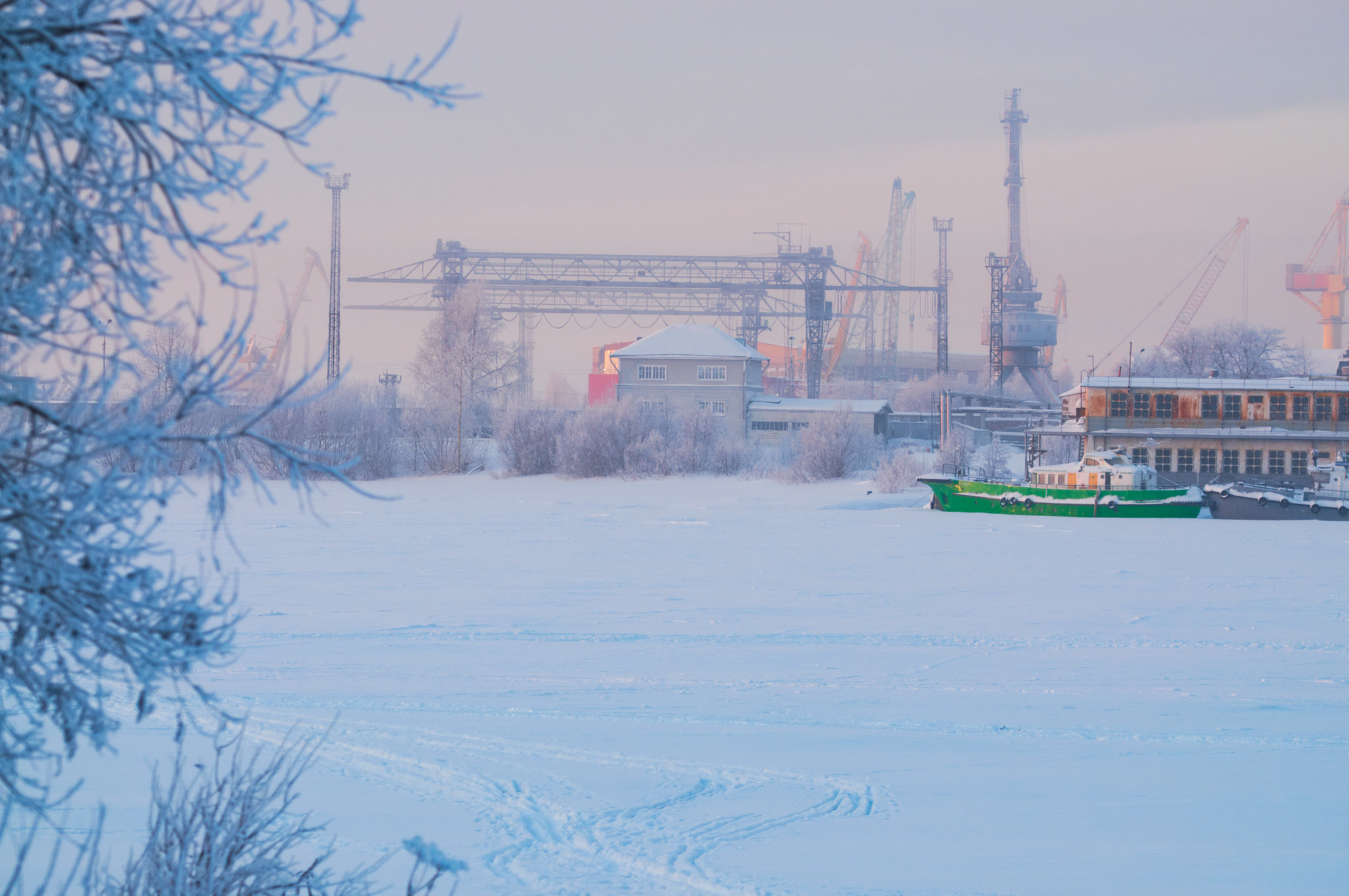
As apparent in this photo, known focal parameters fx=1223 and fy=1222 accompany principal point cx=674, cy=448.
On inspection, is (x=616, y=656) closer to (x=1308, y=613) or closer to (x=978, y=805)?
(x=978, y=805)

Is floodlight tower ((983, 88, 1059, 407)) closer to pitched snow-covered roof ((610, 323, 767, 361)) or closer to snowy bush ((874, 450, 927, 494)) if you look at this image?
pitched snow-covered roof ((610, 323, 767, 361))

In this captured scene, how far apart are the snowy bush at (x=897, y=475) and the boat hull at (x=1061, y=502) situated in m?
3.36

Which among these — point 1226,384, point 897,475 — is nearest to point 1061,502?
point 897,475

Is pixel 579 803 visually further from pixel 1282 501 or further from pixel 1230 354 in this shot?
pixel 1230 354

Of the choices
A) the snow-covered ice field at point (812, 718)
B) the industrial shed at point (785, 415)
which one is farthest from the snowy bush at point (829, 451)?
the snow-covered ice field at point (812, 718)

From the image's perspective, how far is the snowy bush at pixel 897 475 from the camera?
39281 millimetres

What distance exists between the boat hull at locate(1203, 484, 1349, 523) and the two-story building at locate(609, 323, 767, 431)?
2420cm

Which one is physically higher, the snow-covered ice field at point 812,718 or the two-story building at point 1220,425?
the two-story building at point 1220,425

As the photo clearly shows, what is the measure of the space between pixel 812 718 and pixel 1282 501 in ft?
93.3

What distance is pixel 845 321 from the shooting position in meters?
102

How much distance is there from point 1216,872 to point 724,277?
66313 millimetres

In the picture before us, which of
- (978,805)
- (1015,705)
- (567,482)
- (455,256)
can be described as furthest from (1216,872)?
(455,256)

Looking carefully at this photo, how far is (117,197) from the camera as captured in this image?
3486 millimetres

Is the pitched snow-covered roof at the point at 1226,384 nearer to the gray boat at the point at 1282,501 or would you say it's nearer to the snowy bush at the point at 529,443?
the gray boat at the point at 1282,501
